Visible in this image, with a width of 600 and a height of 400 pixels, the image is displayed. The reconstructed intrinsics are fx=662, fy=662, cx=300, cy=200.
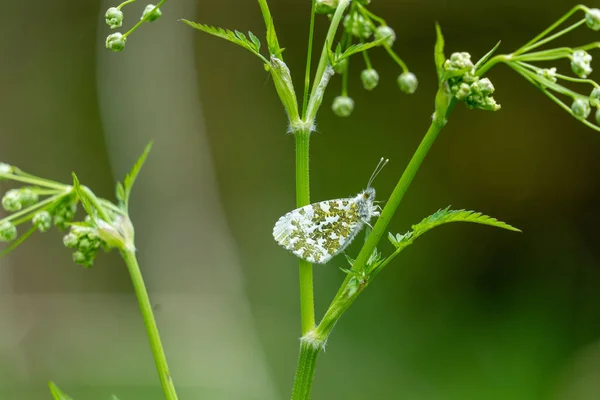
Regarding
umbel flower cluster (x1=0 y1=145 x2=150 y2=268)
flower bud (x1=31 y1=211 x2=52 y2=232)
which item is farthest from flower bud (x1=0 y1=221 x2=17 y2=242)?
flower bud (x1=31 y1=211 x2=52 y2=232)

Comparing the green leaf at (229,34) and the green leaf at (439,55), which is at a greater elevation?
the green leaf at (229,34)

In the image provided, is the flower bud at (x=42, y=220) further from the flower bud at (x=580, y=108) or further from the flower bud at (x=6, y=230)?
the flower bud at (x=580, y=108)

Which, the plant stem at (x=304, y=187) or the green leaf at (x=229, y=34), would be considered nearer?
the green leaf at (x=229, y=34)

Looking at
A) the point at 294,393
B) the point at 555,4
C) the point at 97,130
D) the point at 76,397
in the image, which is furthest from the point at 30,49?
the point at 294,393

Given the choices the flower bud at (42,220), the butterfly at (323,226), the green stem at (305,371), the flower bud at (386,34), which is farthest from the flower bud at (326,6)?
the flower bud at (42,220)

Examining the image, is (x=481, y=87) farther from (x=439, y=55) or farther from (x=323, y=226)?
(x=323, y=226)

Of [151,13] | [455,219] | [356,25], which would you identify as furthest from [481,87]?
[151,13]

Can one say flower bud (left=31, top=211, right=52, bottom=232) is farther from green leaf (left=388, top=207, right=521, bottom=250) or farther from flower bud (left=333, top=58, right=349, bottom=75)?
green leaf (left=388, top=207, right=521, bottom=250)
